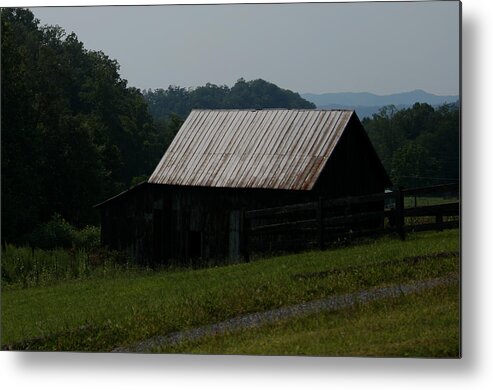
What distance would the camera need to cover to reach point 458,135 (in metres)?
8.84

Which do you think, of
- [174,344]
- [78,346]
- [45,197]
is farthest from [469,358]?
[45,197]

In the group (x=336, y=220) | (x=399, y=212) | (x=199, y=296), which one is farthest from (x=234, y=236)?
(x=399, y=212)

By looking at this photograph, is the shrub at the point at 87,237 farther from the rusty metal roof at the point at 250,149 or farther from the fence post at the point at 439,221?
the fence post at the point at 439,221

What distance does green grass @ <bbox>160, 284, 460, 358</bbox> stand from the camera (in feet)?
28.8

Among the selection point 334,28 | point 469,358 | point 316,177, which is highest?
point 334,28

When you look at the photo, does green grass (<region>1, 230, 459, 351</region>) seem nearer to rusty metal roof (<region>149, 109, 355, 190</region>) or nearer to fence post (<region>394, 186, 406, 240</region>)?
fence post (<region>394, 186, 406, 240</region>)

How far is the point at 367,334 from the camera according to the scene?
889 cm

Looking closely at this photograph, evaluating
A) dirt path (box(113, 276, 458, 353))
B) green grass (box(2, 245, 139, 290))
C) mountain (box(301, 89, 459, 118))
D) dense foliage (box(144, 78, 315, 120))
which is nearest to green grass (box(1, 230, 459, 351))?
dirt path (box(113, 276, 458, 353))

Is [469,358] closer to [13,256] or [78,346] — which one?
[78,346]

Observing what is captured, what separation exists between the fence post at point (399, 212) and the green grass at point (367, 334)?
60 centimetres

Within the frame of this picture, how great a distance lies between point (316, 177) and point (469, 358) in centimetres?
189

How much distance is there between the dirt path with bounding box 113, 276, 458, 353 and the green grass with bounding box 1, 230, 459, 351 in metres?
0.05

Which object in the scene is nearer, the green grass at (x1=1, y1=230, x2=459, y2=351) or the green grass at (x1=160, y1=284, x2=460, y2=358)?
the green grass at (x1=160, y1=284, x2=460, y2=358)

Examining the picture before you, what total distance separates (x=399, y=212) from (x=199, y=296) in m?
1.73
